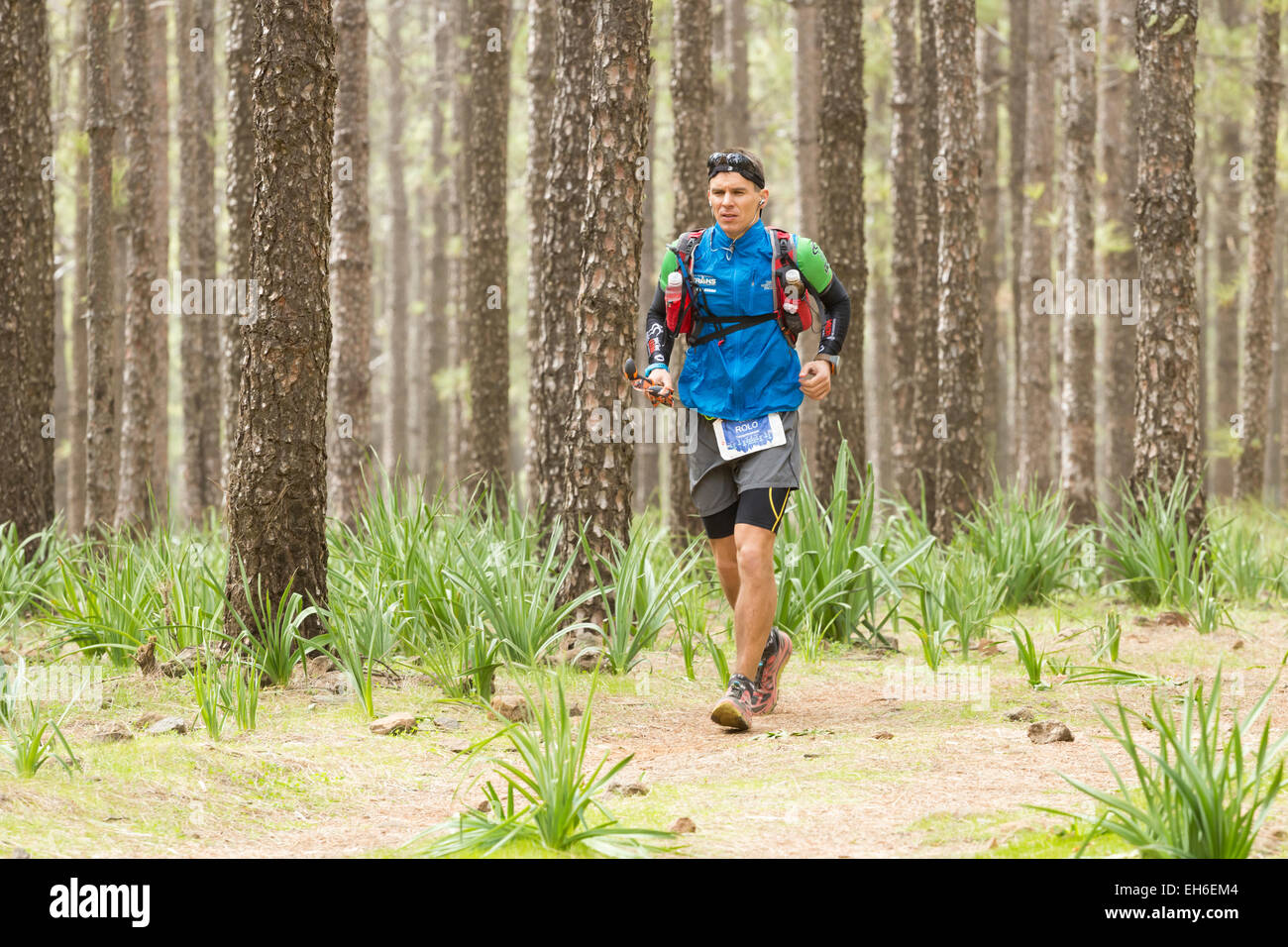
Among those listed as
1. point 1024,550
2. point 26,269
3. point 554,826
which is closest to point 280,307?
point 554,826

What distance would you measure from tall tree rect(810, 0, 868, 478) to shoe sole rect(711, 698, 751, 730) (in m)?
5.62

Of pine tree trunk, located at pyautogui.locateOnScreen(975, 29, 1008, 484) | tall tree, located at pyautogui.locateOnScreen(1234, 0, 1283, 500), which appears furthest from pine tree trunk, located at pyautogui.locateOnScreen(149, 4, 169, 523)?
tall tree, located at pyautogui.locateOnScreen(1234, 0, 1283, 500)

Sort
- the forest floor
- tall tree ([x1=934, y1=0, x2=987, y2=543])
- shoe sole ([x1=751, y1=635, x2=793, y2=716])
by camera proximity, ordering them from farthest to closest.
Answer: tall tree ([x1=934, y1=0, x2=987, y2=543])
shoe sole ([x1=751, y1=635, x2=793, y2=716])
the forest floor

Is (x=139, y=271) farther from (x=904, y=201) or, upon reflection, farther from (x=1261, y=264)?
(x=1261, y=264)

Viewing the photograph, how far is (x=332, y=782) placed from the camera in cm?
450

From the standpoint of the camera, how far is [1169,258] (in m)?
8.84

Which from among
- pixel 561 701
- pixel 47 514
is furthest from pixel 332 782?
pixel 47 514

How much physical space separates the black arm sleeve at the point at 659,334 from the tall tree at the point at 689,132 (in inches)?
203

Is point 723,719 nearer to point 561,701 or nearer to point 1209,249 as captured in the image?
point 561,701

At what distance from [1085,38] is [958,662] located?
8.74 m

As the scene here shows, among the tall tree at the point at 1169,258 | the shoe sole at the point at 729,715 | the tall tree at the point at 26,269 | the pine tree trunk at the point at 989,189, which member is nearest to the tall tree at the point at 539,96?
the tall tree at the point at 26,269

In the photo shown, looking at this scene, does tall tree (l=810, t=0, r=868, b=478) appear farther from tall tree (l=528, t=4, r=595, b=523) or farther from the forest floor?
the forest floor

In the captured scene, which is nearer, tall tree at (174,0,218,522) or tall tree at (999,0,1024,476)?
tall tree at (174,0,218,522)

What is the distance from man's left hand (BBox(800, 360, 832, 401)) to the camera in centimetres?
524
